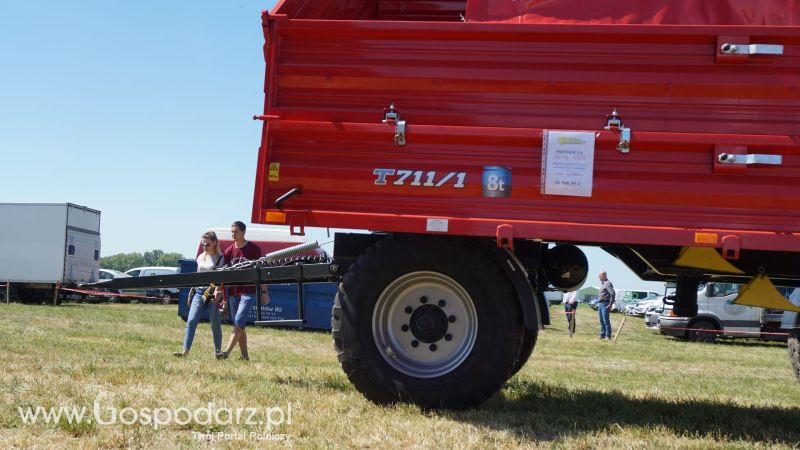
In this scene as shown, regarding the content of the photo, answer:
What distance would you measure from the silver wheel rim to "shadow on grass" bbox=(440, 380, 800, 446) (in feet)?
1.35

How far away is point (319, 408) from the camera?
4.92m

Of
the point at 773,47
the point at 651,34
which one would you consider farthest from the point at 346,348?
the point at 773,47

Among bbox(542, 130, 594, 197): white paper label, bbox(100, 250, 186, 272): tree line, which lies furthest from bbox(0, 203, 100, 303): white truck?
bbox(100, 250, 186, 272): tree line

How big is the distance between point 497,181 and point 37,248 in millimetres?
21798

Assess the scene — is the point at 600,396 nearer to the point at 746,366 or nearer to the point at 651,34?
the point at 651,34

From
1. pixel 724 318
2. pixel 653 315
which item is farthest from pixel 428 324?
pixel 653 315

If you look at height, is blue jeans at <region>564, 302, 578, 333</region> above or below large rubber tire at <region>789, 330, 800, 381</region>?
below

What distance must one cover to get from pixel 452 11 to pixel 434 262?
2.61 metres

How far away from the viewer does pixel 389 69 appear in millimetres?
4977

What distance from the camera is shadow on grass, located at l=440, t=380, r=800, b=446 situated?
15.3ft

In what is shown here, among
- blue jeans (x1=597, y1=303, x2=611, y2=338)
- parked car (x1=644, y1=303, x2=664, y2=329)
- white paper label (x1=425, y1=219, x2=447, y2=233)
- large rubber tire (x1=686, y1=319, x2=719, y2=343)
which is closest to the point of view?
white paper label (x1=425, y1=219, x2=447, y2=233)

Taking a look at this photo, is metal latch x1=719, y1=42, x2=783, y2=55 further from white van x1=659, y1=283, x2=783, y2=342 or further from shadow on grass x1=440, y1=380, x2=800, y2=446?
white van x1=659, y1=283, x2=783, y2=342

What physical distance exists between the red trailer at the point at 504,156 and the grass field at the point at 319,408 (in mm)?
519

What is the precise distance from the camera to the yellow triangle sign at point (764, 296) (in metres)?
5.04
